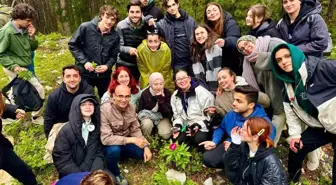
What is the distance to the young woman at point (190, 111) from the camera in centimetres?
499

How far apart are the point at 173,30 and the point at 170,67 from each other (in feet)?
2.20

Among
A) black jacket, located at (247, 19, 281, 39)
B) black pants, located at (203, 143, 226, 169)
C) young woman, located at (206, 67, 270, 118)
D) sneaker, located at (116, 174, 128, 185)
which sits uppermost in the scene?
black jacket, located at (247, 19, 281, 39)

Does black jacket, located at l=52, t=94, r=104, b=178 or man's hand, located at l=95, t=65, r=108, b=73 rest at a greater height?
man's hand, located at l=95, t=65, r=108, b=73

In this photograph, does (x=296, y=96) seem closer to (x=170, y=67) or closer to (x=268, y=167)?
(x=268, y=167)

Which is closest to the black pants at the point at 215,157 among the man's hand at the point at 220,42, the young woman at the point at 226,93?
the young woman at the point at 226,93

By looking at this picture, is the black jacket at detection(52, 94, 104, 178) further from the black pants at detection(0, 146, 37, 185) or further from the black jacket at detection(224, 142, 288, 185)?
the black jacket at detection(224, 142, 288, 185)

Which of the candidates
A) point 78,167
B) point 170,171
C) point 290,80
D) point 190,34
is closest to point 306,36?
point 290,80

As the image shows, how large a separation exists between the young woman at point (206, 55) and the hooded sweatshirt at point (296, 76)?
130 cm

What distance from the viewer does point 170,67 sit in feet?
18.7

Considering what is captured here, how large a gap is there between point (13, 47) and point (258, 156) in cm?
414

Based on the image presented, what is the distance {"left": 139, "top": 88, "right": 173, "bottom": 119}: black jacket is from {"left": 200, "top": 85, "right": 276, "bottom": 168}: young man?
0.89m

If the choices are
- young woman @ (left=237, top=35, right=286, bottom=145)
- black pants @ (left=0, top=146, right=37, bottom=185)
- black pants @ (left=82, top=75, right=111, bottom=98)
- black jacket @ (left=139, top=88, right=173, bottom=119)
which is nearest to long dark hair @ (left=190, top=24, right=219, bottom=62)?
young woman @ (left=237, top=35, right=286, bottom=145)

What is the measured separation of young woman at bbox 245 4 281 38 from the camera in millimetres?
4641

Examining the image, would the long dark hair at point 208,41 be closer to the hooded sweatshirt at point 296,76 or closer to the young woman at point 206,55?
the young woman at point 206,55
